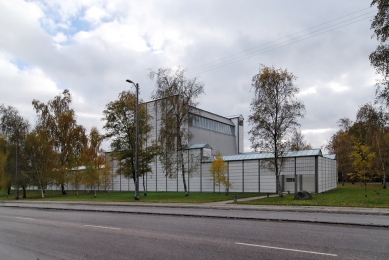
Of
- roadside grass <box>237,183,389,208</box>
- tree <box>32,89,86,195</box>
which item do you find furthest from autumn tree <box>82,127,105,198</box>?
roadside grass <box>237,183,389,208</box>

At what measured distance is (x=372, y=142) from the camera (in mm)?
51312

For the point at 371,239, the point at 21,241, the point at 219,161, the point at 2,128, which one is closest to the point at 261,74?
the point at 219,161

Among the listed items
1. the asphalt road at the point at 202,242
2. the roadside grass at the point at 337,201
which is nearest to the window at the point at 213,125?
the roadside grass at the point at 337,201

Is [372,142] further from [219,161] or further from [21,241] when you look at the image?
[21,241]

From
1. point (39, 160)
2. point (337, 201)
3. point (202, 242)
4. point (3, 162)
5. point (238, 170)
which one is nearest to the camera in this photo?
point (202, 242)

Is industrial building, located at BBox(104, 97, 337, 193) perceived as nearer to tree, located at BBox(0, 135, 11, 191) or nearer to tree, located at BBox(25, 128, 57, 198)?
tree, located at BBox(25, 128, 57, 198)

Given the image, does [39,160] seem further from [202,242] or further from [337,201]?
[202,242]

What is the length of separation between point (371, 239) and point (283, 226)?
3.55 metres

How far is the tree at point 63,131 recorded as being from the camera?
53875 millimetres

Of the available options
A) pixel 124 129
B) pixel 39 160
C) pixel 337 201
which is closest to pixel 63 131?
pixel 39 160

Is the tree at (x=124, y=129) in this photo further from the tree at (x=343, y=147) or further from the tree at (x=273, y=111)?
the tree at (x=343, y=147)

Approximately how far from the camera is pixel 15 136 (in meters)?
51.9

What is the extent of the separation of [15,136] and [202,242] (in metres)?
50.6

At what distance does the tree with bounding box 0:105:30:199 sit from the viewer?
48344 millimetres
